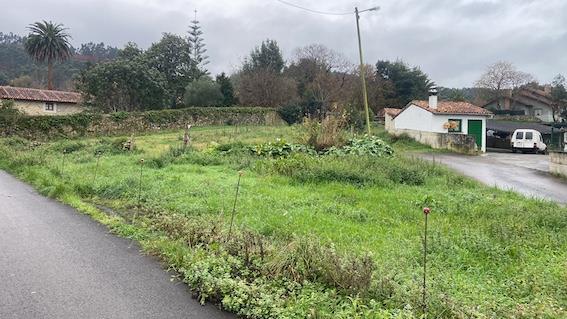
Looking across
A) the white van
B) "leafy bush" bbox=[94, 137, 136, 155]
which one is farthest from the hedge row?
the white van

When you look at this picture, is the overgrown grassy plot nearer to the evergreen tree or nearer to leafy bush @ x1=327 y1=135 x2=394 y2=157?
leafy bush @ x1=327 y1=135 x2=394 y2=157

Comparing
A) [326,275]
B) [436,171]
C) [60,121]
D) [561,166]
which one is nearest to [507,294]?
[326,275]

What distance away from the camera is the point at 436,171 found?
1540 centimetres

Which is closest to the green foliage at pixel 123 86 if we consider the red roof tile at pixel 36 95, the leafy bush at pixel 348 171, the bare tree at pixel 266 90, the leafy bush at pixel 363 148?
the red roof tile at pixel 36 95

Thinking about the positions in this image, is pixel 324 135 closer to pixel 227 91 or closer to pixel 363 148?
pixel 363 148

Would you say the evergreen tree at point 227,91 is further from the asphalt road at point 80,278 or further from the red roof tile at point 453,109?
the asphalt road at point 80,278

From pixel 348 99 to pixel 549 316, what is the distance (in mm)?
45347


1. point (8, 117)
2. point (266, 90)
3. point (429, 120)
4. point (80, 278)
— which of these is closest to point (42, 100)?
point (8, 117)

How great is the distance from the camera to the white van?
33.2m

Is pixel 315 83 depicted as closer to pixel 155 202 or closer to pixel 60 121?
pixel 60 121

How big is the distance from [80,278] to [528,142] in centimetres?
3420

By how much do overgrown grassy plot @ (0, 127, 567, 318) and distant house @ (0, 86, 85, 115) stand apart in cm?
3549

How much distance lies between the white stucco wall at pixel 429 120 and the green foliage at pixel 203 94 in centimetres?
2072

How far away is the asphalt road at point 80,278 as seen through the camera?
15.3ft
